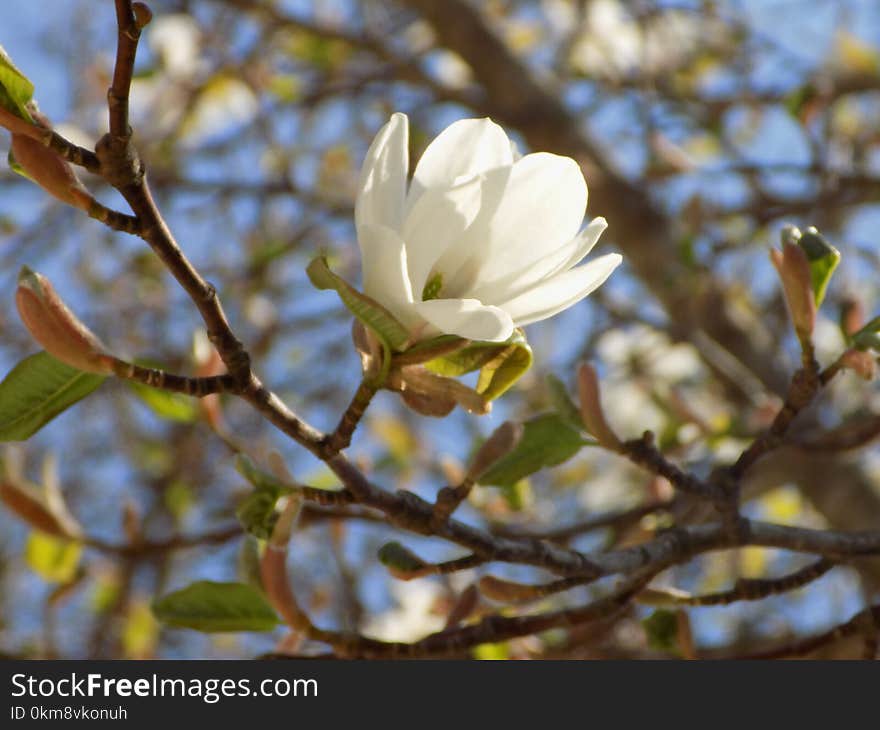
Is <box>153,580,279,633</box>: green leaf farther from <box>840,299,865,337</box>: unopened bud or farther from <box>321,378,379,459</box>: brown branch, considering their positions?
<box>840,299,865,337</box>: unopened bud

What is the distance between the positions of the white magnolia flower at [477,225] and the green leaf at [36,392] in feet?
0.59

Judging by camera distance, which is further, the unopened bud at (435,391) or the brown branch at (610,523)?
the brown branch at (610,523)

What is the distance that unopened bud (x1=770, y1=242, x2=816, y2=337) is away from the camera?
25.5 inches

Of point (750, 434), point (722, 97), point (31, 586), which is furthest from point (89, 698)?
point (31, 586)

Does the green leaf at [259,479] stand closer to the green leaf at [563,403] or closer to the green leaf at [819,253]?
the green leaf at [563,403]

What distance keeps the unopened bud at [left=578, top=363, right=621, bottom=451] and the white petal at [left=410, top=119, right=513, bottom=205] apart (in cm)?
17

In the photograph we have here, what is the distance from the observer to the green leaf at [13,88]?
469 millimetres

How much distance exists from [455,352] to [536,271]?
0.06 m

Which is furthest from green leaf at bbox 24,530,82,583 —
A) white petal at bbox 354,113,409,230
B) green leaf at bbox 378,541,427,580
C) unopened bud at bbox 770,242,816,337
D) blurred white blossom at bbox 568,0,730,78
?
blurred white blossom at bbox 568,0,730,78

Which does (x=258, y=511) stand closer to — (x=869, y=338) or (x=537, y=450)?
(x=537, y=450)

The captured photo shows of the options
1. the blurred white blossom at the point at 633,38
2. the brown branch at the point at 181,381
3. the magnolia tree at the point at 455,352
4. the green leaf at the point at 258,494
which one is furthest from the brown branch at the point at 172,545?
the blurred white blossom at the point at 633,38

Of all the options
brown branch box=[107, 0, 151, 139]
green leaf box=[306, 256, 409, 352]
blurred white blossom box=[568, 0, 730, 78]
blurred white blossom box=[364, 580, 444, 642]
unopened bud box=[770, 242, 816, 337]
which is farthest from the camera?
blurred white blossom box=[568, 0, 730, 78]

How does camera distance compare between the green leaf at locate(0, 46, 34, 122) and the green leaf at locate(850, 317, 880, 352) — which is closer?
the green leaf at locate(0, 46, 34, 122)

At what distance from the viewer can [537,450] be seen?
77cm
